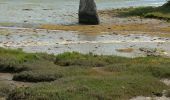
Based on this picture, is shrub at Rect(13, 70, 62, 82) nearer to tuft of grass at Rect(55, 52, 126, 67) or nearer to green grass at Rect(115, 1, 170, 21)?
tuft of grass at Rect(55, 52, 126, 67)

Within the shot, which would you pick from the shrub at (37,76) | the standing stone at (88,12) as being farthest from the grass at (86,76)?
the standing stone at (88,12)

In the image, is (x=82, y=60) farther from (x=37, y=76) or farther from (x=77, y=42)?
(x=77, y=42)

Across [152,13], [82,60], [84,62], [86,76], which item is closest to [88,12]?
[152,13]

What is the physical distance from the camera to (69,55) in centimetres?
1648

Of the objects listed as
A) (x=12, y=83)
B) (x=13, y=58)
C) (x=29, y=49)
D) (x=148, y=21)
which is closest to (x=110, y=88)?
(x=12, y=83)

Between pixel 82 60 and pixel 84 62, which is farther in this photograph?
pixel 82 60

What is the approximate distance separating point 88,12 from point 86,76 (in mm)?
20118

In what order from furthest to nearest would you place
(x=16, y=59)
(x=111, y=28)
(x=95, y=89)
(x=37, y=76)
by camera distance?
(x=111, y=28) → (x=16, y=59) → (x=37, y=76) → (x=95, y=89)

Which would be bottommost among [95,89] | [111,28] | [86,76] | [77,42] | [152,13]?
[152,13]

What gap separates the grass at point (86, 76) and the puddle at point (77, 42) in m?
3.89

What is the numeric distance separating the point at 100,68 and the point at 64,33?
12029 millimetres

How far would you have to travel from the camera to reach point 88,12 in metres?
32.8

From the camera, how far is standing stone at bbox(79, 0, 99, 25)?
106ft

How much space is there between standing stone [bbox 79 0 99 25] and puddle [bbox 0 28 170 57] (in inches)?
199
